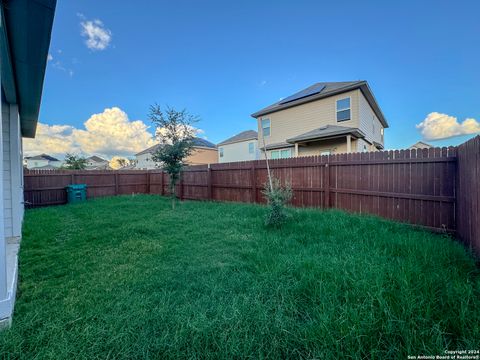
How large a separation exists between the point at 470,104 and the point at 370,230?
9653mm

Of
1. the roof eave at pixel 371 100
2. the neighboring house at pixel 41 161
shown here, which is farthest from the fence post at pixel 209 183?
the neighboring house at pixel 41 161

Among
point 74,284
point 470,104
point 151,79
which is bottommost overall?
point 74,284

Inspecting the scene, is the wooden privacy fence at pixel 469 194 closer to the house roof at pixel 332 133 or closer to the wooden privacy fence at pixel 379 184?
the wooden privacy fence at pixel 379 184

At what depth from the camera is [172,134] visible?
321 inches

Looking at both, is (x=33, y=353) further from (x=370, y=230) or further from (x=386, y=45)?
(x=386, y=45)

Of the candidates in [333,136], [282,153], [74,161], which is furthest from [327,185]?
[74,161]

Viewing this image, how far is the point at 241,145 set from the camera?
68.0 ft

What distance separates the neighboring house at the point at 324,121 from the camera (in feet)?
33.4

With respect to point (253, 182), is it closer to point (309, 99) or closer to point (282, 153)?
point (282, 153)

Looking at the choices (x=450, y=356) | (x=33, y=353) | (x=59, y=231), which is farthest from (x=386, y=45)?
(x=59, y=231)

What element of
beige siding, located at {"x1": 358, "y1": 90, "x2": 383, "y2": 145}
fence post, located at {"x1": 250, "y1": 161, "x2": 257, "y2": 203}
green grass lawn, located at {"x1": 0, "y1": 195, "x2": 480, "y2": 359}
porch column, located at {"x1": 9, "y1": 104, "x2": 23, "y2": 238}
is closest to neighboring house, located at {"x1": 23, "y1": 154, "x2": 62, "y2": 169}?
porch column, located at {"x1": 9, "y1": 104, "x2": 23, "y2": 238}

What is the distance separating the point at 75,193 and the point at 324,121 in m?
13.7

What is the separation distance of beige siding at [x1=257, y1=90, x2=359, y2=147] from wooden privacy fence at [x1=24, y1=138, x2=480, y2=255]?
5660 millimetres

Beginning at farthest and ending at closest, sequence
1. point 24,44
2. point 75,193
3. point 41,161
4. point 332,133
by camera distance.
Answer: point 41,161 < point 75,193 < point 332,133 < point 24,44
